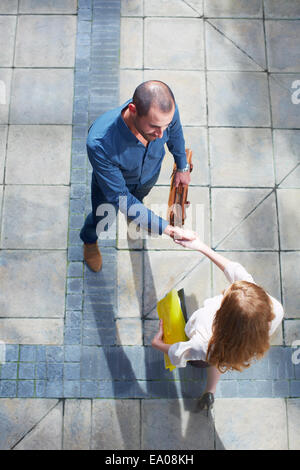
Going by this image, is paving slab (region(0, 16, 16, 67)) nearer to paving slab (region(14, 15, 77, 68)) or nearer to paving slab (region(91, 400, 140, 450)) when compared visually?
paving slab (region(14, 15, 77, 68))

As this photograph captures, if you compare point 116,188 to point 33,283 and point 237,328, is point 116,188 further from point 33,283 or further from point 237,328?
point 33,283

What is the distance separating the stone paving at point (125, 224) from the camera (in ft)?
13.0

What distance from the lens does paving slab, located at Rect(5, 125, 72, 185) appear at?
4.55 m

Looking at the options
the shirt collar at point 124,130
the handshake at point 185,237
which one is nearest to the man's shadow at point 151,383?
the handshake at point 185,237

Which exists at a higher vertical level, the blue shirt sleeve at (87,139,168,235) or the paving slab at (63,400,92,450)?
the blue shirt sleeve at (87,139,168,235)

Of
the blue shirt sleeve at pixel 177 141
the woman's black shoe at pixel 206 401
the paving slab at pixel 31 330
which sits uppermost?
the blue shirt sleeve at pixel 177 141

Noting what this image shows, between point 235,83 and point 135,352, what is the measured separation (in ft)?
10.1

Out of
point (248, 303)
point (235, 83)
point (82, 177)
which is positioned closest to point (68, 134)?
point (82, 177)

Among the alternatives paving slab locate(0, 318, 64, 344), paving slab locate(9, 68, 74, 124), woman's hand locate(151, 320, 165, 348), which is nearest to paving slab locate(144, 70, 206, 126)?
paving slab locate(9, 68, 74, 124)

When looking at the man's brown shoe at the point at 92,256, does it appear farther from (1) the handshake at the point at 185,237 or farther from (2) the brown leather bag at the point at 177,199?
(1) the handshake at the point at 185,237

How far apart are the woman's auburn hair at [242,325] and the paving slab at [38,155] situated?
2494 millimetres

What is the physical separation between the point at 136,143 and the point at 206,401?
7.63 feet

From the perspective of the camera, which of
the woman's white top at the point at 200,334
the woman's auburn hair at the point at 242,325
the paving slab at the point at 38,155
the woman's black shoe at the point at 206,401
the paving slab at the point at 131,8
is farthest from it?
the paving slab at the point at 131,8
